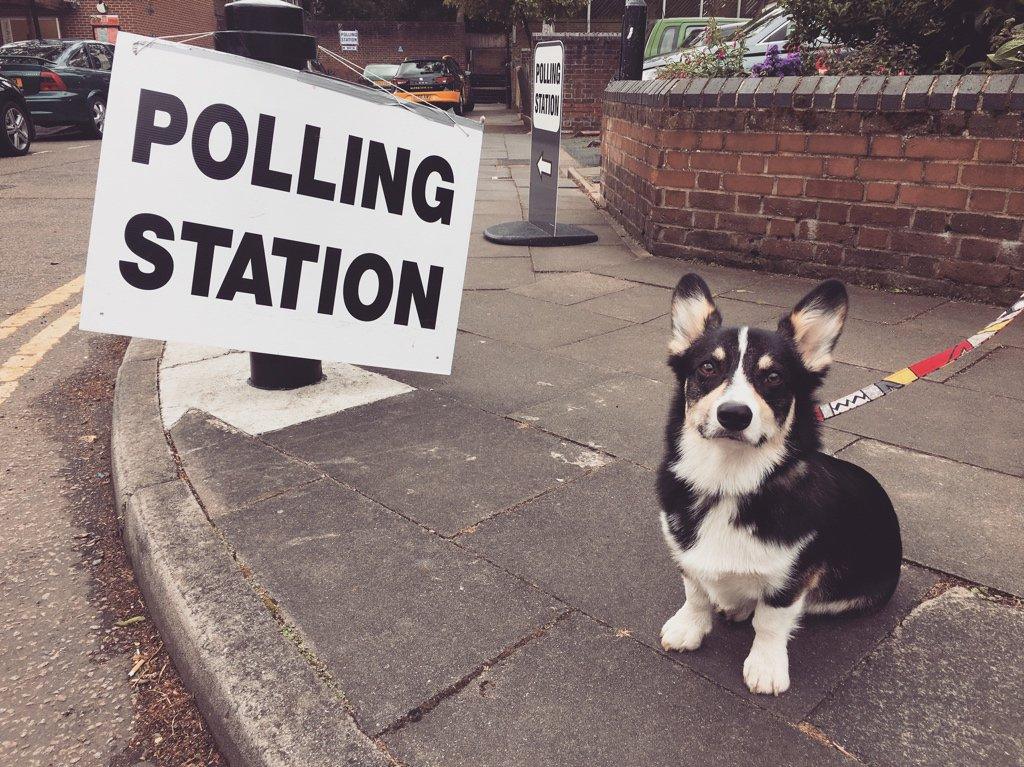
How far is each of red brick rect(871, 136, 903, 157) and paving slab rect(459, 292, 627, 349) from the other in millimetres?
2256

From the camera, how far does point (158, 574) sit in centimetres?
267

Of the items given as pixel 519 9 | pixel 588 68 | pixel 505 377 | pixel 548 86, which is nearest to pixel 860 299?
pixel 505 377

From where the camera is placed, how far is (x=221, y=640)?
7.59 feet

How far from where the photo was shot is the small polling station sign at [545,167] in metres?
7.65

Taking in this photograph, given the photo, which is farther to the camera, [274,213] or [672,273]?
[672,273]

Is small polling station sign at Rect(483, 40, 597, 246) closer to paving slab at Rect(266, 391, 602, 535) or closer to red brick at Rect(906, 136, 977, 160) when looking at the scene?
red brick at Rect(906, 136, 977, 160)

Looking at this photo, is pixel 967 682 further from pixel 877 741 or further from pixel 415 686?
pixel 415 686

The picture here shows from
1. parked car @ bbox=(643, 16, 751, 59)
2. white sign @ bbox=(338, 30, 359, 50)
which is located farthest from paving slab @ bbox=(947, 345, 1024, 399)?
white sign @ bbox=(338, 30, 359, 50)

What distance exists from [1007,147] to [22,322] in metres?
7.12

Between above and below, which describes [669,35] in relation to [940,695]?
above

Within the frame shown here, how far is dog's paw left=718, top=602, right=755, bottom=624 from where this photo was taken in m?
2.39

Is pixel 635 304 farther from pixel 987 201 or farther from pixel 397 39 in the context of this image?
pixel 397 39

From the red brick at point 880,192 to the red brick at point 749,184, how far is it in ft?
2.42

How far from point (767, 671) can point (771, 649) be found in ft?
→ 0.19
